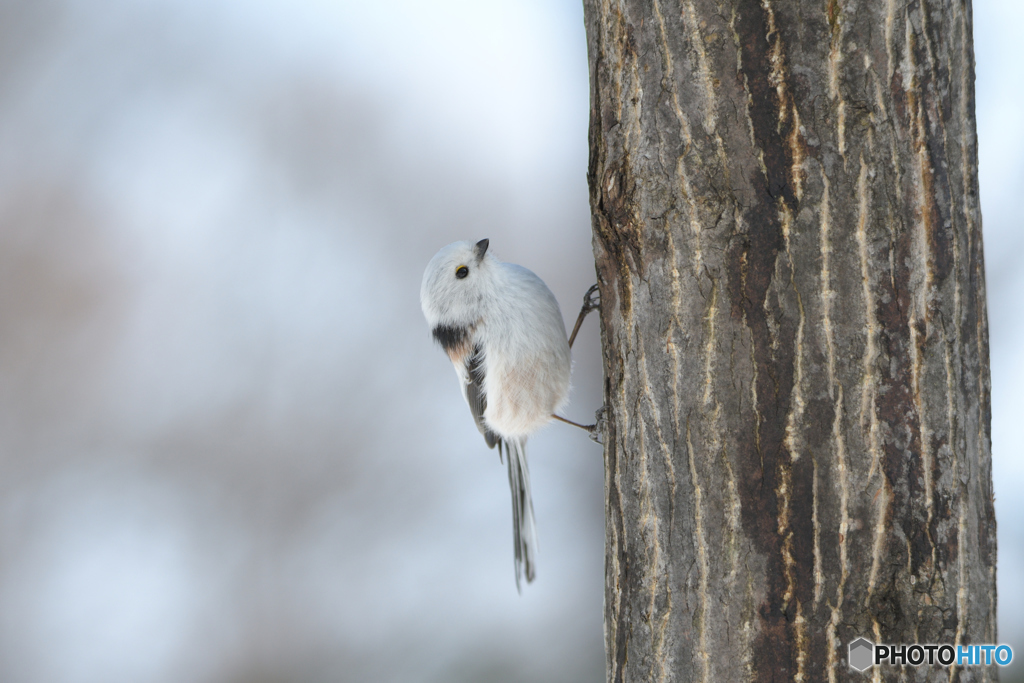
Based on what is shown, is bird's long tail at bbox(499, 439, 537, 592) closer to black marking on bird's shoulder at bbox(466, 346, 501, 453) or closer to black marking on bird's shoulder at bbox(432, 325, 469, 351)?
black marking on bird's shoulder at bbox(466, 346, 501, 453)

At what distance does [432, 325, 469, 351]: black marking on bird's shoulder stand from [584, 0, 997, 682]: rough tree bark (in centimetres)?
94

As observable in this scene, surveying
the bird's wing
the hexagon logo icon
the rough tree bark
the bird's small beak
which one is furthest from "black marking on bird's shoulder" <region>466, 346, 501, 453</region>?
the hexagon logo icon

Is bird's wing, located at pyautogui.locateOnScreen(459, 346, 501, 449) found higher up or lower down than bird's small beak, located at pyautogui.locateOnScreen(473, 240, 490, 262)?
lower down

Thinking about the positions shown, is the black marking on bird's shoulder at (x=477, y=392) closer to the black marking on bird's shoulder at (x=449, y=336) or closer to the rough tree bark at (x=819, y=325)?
the black marking on bird's shoulder at (x=449, y=336)

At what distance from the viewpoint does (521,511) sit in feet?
6.75

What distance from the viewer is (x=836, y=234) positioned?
0.82 m

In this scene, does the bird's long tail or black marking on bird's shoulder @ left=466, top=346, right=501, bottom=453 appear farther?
the bird's long tail

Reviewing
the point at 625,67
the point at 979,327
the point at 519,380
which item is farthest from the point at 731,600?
the point at 519,380

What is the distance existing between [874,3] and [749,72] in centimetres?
16

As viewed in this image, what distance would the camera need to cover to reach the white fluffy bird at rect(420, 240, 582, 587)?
5.43ft

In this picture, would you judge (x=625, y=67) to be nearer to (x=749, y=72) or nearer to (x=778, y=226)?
(x=749, y=72)

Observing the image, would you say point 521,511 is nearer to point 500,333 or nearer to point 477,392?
point 477,392

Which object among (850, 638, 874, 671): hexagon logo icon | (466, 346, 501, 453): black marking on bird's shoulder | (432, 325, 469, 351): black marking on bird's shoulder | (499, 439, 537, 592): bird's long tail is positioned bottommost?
(499, 439, 537, 592): bird's long tail

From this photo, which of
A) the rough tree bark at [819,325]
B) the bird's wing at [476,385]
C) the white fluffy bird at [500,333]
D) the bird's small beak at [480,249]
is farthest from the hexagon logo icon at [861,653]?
the bird's small beak at [480,249]
